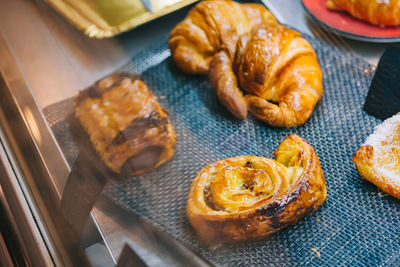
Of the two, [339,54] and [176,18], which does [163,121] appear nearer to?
[176,18]

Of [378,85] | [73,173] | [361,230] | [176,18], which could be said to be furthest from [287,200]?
[176,18]

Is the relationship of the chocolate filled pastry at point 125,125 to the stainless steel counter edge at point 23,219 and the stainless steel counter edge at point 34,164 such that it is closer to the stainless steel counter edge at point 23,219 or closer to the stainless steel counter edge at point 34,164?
the stainless steel counter edge at point 34,164

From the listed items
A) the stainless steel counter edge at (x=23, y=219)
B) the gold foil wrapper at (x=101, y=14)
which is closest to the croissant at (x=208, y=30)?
the gold foil wrapper at (x=101, y=14)

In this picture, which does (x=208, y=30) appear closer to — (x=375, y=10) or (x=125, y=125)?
(x=375, y=10)

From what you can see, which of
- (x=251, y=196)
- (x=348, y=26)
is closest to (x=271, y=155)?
(x=251, y=196)

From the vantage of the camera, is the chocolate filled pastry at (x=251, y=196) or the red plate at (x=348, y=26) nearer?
the chocolate filled pastry at (x=251, y=196)

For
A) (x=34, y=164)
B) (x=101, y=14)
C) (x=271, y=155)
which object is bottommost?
(x=271, y=155)
